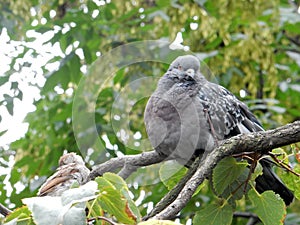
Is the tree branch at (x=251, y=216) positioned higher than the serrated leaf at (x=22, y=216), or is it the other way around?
the serrated leaf at (x=22, y=216)

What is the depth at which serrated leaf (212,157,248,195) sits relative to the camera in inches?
61.4

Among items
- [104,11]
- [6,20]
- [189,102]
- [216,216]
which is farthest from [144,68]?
[216,216]

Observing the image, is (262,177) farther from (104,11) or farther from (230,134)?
(104,11)

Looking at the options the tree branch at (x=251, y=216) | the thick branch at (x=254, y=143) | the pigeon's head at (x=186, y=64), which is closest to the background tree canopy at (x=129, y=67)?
the tree branch at (x=251, y=216)

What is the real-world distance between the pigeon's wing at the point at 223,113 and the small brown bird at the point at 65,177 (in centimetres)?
52

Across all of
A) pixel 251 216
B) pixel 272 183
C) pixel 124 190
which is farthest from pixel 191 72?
pixel 251 216

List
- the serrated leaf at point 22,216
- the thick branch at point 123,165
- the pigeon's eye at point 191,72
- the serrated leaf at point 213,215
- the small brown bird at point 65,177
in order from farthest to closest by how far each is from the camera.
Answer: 1. the pigeon's eye at point 191,72
2. the thick branch at point 123,165
3. the small brown bird at point 65,177
4. the serrated leaf at point 213,215
5. the serrated leaf at point 22,216

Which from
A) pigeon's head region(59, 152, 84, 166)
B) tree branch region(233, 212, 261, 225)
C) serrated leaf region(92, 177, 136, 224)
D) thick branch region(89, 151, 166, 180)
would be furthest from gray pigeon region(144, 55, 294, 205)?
tree branch region(233, 212, 261, 225)

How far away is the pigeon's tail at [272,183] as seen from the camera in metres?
2.15

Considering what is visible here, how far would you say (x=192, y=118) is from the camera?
2.17 metres

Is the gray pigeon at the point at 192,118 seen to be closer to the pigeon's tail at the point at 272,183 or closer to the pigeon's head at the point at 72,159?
the pigeon's tail at the point at 272,183

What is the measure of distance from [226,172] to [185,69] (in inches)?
31.1

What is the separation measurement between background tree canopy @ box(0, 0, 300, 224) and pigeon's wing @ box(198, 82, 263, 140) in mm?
1250

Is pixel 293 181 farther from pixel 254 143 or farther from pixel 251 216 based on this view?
pixel 251 216
